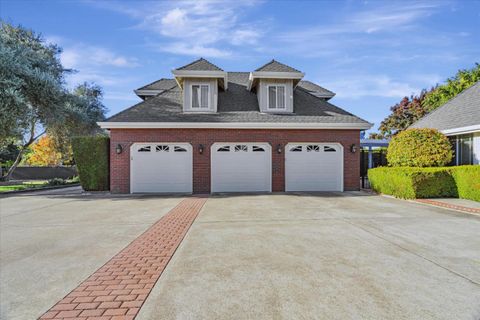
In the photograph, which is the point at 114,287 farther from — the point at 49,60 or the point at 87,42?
the point at 49,60

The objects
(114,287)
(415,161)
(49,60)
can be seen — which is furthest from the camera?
(49,60)

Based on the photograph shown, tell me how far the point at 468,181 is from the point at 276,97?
834cm

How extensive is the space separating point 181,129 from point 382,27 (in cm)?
937

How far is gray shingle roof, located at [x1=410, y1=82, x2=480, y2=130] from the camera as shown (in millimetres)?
11084

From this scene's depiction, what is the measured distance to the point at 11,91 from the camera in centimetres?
1129

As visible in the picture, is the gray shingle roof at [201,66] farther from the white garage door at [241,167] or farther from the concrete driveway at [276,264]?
the concrete driveway at [276,264]

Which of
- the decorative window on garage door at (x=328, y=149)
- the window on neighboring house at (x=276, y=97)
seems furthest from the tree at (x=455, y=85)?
the window on neighboring house at (x=276, y=97)

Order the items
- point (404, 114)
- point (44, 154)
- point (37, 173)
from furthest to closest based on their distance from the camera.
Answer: point (404, 114) < point (44, 154) < point (37, 173)

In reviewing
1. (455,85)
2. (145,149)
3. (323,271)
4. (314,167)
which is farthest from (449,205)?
(455,85)

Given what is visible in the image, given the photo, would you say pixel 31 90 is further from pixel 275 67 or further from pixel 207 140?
pixel 275 67

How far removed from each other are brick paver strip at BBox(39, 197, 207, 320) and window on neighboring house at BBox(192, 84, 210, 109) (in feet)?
27.5

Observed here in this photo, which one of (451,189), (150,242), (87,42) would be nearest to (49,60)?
(87,42)

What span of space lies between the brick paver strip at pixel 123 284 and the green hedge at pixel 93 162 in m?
8.11

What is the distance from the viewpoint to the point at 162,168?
1161 cm
